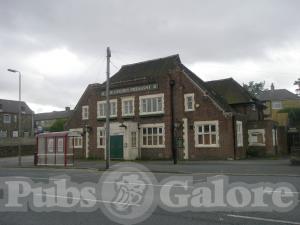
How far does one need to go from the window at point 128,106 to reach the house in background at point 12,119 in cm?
4595

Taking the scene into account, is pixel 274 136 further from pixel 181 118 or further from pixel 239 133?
pixel 181 118

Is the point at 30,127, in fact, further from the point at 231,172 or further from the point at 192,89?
the point at 231,172

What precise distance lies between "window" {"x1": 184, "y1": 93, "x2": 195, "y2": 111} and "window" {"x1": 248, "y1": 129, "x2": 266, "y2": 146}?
7.83 meters

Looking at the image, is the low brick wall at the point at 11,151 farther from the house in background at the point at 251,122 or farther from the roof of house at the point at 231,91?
the house in background at the point at 251,122

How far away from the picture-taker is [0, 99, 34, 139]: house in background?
7594cm

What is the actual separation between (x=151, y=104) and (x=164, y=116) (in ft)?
6.41

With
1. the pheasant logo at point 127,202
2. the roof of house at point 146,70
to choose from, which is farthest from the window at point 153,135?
the pheasant logo at point 127,202

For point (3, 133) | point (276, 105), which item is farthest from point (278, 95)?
point (3, 133)

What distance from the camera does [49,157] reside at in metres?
29.9

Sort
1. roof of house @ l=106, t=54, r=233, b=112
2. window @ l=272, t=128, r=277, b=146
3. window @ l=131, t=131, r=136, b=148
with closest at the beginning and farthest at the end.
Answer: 1. window @ l=131, t=131, r=136, b=148
2. roof of house @ l=106, t=54, r=233, b=112
3. window @ l=272, t=128, r=277, b=146

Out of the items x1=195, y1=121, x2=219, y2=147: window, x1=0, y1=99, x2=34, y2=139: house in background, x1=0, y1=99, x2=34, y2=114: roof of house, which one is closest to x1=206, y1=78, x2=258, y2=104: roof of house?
x1=195, y1=121, x2=219, y2=147: window

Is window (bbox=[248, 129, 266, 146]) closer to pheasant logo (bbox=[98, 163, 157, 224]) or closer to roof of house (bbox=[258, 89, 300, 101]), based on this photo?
pheasant logo (bbox=[98, 163, 157, 224])

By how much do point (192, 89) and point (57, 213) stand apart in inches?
966

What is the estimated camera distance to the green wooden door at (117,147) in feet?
114
